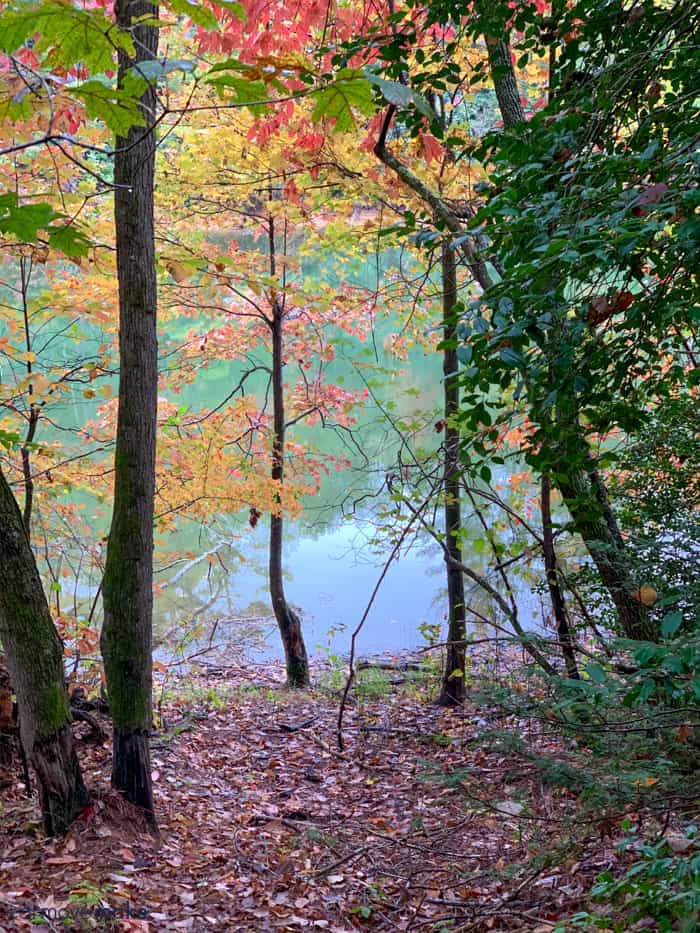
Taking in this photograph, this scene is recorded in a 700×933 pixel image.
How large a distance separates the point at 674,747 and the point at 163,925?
204 centimetres

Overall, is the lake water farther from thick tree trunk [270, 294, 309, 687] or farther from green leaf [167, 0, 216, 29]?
green leaf [167, 0, 216, 29]

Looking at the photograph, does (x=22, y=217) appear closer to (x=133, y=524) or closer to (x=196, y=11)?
(x=196, y=11)

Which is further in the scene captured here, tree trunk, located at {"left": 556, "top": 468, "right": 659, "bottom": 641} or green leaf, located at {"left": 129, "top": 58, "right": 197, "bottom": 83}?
tree trunk, located at {"left": 556, "top": 468, "right": 659, "bottom": 641}

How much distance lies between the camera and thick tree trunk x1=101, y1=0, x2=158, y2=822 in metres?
3.80

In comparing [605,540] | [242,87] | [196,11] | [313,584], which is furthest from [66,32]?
[313,584]

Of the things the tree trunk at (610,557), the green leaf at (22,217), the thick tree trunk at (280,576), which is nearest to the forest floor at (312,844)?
the tree trunk at (610,557)

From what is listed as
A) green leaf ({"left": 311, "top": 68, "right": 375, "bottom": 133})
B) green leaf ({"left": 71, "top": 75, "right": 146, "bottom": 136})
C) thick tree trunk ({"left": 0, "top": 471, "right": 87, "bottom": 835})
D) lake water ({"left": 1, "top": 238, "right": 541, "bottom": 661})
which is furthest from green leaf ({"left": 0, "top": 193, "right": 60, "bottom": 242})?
lake water ({"left": 1, "top": 238, "right": 541, "bottom": 661})

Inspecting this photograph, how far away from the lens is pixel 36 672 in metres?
3.34

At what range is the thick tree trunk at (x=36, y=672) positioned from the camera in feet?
10.7

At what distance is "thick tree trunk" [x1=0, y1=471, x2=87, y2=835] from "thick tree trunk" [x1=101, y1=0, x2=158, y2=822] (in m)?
0.38

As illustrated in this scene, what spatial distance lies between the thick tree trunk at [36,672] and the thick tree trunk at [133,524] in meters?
0.38

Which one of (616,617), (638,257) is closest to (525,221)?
(638,257)

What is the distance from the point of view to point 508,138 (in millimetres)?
2857

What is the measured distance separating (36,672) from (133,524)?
83 cm
